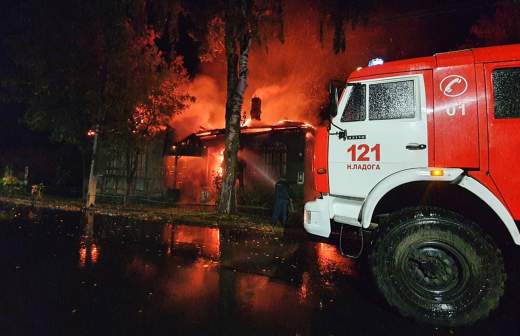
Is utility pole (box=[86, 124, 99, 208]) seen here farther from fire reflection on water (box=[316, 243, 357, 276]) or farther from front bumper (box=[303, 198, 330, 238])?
front bumper (box=[303, 198, 330, 238])

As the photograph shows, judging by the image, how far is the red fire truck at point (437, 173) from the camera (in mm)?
4242

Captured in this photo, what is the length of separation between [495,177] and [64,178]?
2412 centimetres

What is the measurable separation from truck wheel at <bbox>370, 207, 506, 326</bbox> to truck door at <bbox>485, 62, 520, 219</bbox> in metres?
0.58

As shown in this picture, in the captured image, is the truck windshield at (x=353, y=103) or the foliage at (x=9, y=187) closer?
the truck windshield at (x=353, y=103)

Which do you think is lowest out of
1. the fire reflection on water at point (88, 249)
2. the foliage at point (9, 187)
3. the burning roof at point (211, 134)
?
the fire reflection on water at point (88, 249)

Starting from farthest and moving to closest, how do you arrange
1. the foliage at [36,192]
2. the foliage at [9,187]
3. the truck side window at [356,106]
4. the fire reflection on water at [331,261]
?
the foliage at [9,187] → the foliage at [36,192] → the fire reflection on water at [331,261] → the truck side window at [356,106]

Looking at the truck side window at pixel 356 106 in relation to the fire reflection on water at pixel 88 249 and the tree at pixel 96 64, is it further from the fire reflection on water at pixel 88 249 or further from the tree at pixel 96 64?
the tree at pixel 96 64

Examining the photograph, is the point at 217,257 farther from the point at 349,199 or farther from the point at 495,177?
the point at 495,177

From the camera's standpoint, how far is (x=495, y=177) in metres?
4.27

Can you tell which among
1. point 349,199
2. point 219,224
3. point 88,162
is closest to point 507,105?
point 349,199

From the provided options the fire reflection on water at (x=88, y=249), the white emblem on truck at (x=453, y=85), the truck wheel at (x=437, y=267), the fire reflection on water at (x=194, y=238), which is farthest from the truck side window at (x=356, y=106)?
the fire reflection on water at (x=88, y=249)

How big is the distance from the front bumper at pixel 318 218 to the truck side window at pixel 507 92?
7.93 ft

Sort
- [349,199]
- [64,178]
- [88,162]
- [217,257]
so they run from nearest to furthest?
[349,199], [217,257], [88,162], [64,178]

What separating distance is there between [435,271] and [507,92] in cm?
229
